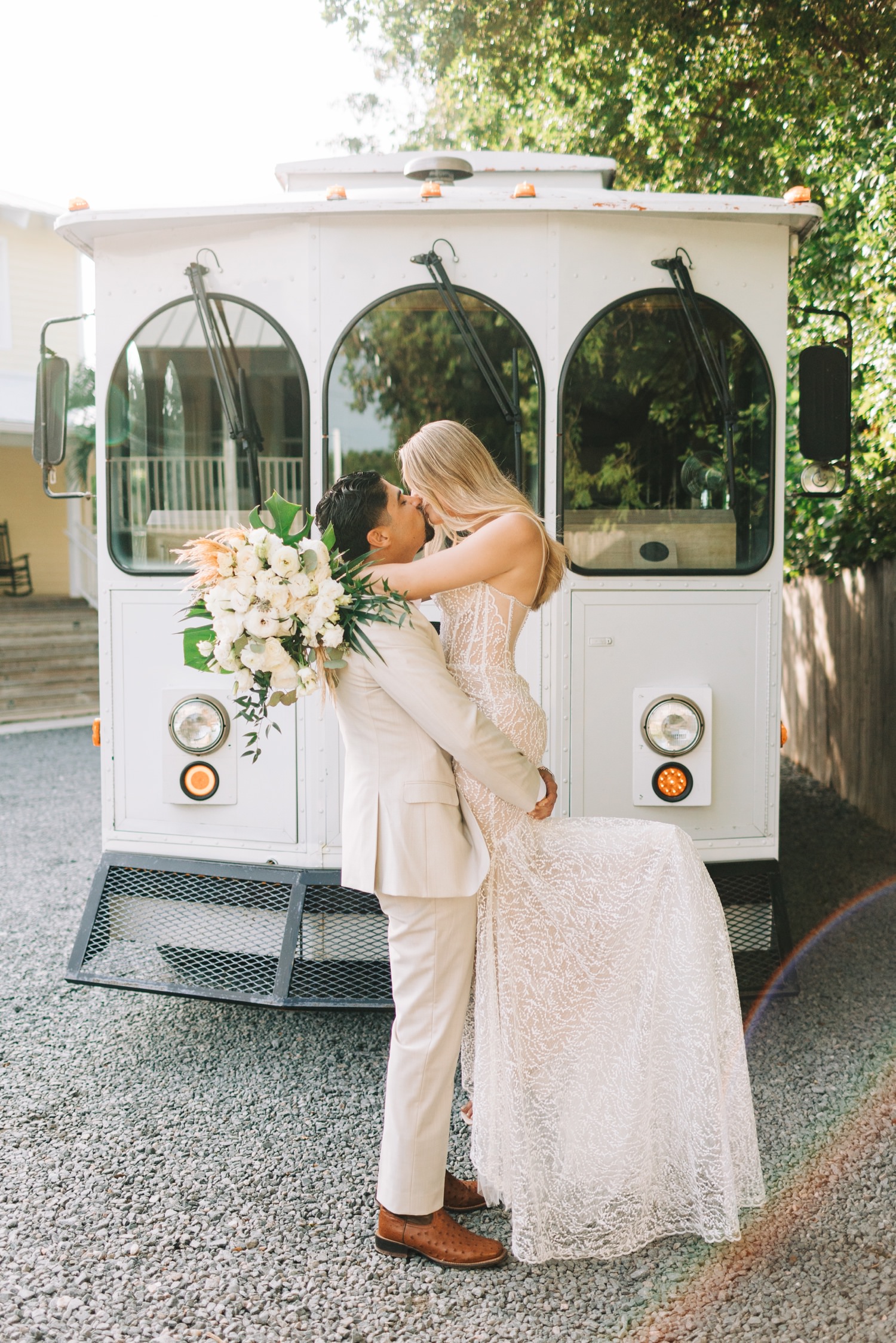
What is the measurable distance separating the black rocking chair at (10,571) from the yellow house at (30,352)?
Result: 0.47ft

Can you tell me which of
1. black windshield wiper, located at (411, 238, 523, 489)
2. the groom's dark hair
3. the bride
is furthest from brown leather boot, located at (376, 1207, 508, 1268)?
black windshield wiper, located at (411, 238, 523, 489)

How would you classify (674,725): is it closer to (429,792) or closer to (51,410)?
(429,792)

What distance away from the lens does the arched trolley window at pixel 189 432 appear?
382 centimetres

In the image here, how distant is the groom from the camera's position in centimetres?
246

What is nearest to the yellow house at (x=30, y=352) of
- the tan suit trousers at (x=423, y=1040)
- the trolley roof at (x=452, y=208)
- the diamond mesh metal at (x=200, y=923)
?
the trolley roof at (x=452, y=208)

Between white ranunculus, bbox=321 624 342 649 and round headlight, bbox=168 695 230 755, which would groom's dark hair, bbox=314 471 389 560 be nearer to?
white ranunculus, bbox=321 624 342 649

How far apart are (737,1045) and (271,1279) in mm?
1235

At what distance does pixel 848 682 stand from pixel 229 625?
253 inches

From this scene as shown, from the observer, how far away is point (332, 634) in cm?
235

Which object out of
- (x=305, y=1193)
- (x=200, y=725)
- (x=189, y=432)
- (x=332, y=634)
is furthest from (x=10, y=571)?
(x=332, y=634)

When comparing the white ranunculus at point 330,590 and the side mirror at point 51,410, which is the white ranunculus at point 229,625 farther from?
the side mirror at point 51,410

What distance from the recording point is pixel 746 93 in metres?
7.93

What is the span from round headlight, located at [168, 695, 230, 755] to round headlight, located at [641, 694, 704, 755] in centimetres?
148

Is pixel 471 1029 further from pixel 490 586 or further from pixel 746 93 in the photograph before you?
pixel 746 93
